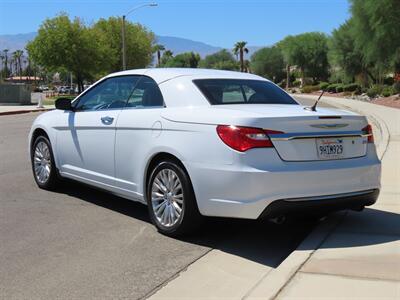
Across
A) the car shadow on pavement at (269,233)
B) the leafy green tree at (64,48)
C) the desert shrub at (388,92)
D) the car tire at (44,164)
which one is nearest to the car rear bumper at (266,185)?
the car shadow on pavement at (269,233)

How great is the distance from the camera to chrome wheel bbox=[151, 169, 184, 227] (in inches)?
224

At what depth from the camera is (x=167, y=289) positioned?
4.50 metres

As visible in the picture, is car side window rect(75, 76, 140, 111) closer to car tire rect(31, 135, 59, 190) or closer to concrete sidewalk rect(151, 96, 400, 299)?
car tire rect(31, 135, 59, 190)

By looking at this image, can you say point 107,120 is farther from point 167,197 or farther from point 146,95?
point 167,197

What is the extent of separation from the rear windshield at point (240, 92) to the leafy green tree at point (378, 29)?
113 ft

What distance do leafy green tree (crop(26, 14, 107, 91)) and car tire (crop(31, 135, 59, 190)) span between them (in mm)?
46983

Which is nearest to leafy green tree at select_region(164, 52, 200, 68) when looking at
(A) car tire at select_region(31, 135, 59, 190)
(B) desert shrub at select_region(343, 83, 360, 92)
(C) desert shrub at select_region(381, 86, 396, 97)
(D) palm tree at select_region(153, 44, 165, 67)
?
(D) palm tree at select_region(153, 44, 165, 67)

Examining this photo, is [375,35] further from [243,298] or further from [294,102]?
[243,298]

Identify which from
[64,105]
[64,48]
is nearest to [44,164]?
[64,105]

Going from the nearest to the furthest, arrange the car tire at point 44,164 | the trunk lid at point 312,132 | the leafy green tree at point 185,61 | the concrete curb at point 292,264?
the concrete curb at point 292,264 → the trunk lid at point 312,132 → the car tire at point 44,164 → the leafy green tree at point 185,61

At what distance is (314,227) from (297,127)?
4.57ft

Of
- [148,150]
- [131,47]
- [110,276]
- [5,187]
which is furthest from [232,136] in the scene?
[131,47]

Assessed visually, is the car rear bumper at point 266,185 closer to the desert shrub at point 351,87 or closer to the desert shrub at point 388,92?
the desert shrub at point 388,92

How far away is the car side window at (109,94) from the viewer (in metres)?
6.77
